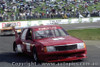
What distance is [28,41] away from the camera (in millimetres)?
8969

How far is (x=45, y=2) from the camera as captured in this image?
41.7 metres

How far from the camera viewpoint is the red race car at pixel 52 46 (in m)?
7.61

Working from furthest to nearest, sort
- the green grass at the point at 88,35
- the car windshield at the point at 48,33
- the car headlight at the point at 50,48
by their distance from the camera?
the green grass at the point at 88,35
the car windshield at the point at 48,33
the car headlight at the point at 50,48

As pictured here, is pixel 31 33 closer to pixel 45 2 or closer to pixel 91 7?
pixel 45 2

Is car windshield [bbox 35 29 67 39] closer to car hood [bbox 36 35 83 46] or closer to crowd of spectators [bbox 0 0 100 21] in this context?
car hood [bbox 36 35 83 46]

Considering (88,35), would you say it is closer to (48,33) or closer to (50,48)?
(48,33)

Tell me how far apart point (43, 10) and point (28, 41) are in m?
31.3

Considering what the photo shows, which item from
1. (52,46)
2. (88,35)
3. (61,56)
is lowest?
(88,35)

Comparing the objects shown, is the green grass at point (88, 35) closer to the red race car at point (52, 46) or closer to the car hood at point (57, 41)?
the red race car at point (52, 46)

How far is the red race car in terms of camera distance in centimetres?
761

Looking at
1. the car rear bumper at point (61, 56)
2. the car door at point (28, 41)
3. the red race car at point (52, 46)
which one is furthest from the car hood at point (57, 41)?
the car door at point (28, 41)

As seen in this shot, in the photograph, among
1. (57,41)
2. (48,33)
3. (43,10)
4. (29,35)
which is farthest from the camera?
(43,10)

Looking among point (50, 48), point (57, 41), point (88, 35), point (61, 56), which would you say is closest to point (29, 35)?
point (57, 41)

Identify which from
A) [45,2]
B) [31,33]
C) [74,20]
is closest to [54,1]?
[45,2]
